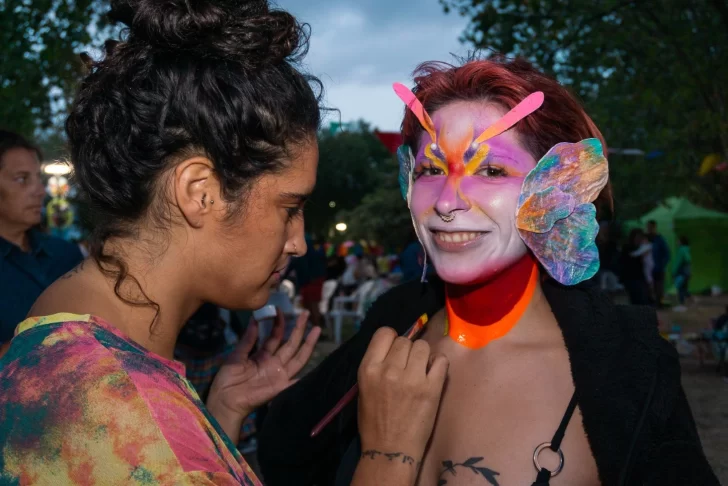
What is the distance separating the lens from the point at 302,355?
6.63ft

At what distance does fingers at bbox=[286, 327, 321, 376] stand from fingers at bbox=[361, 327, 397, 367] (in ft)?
1.42

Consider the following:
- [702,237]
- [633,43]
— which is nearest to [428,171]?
[633,43]

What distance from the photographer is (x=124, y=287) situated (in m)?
1.27

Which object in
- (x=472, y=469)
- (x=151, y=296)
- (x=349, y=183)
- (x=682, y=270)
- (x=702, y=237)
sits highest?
(x=349, y=183)

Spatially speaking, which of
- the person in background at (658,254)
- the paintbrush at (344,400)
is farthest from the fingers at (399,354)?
the person in background at (658,254)

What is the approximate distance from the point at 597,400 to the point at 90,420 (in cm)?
128

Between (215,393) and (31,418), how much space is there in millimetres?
922

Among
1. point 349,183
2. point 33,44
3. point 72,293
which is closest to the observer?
point 72,293

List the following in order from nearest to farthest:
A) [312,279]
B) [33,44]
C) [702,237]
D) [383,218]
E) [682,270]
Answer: [33,44], [312,279], [682,270], [702,237], [383,218]

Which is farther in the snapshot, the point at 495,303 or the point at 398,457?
the point at 495,303

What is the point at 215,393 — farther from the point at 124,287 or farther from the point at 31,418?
the point at 31,418

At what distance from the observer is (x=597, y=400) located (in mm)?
1874

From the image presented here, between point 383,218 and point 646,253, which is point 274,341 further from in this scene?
point 383,218

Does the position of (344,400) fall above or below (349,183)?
below
